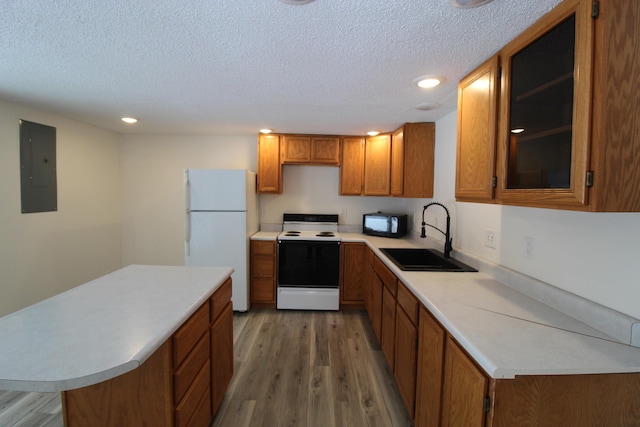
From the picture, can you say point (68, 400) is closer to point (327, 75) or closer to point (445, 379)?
point (445, 379)

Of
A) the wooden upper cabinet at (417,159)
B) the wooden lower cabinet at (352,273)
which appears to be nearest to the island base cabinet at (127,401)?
the wooden lower cabinet at (352,273)

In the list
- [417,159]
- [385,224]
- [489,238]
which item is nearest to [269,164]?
[385,224]

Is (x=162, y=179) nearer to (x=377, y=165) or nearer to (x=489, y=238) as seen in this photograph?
(x=377, y=165)

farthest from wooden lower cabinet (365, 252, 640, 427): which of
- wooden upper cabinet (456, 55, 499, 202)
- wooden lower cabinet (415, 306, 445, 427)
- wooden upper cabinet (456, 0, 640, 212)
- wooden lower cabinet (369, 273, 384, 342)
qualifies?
wooden lower cabinet (369, 273, 384, 342)

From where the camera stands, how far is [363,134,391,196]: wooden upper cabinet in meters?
3.29

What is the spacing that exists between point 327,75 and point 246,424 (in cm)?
226

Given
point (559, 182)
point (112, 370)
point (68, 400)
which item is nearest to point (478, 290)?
point (559, 182)

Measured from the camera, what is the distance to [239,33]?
1.28 metres

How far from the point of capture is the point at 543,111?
109cm

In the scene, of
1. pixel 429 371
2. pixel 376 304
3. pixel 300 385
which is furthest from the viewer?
pixel 376 304

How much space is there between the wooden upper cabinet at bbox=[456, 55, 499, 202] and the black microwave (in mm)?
1662

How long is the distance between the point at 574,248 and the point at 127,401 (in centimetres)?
211

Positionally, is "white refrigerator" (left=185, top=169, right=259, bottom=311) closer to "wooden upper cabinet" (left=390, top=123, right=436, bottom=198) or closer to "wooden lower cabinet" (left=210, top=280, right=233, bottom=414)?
"wooden lower cabinet" (left=210, top=280, right=233, bottom=414)

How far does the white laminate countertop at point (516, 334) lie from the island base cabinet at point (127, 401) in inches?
48.3
